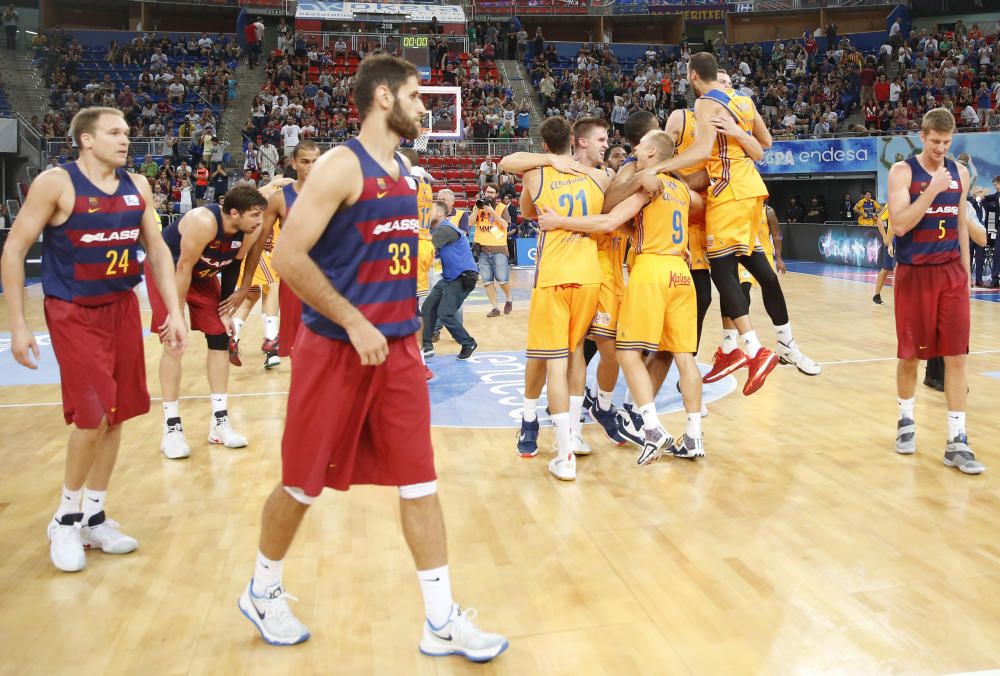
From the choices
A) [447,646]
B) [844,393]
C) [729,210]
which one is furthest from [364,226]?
[844,393]

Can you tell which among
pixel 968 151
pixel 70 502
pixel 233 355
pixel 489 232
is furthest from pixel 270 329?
pixel 968 151

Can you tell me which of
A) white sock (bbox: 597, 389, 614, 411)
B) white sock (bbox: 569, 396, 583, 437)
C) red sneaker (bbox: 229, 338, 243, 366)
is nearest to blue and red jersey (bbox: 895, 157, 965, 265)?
white sock (bbox: 597, 389, 614, 411)

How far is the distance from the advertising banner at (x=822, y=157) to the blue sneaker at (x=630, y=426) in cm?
1757

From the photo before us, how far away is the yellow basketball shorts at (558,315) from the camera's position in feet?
16.7

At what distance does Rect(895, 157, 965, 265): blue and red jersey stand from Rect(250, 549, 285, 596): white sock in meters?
4.12

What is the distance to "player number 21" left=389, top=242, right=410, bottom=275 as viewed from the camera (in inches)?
116

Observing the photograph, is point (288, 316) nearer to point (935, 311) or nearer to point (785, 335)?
point (785, 335)

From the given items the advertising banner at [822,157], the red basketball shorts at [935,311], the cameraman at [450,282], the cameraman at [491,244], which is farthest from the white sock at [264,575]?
the advertising banner at [822,157]

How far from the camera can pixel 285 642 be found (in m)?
3.13

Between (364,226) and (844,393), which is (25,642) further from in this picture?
(844,393)

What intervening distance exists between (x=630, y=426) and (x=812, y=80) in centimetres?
2505

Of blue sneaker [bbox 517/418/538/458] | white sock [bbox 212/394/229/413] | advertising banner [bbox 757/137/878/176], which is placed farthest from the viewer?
advertising banner [bbox 757/137/878/176]

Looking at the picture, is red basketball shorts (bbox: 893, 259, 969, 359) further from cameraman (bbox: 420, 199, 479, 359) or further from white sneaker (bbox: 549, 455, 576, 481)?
cameraman (bbox: 420, 199, 479, 359)

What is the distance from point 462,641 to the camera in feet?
9.80
